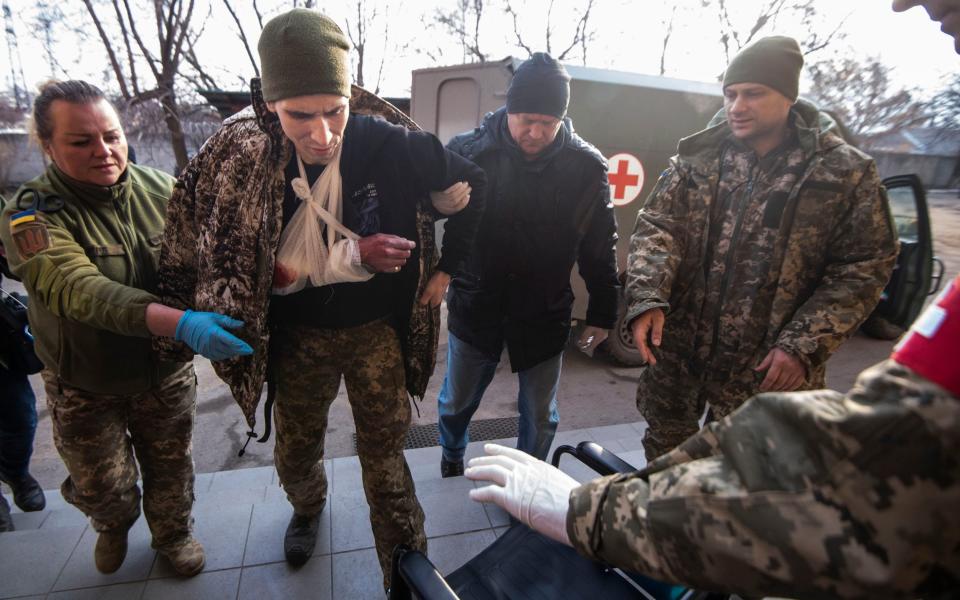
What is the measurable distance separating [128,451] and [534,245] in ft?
5.82

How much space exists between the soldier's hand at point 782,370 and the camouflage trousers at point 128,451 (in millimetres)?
2106

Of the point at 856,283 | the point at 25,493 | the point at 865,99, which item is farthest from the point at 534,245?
the point at 865,99

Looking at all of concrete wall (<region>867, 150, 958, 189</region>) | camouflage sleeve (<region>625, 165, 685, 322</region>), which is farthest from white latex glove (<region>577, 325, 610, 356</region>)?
concrete wall (<region>867, 150, 958, 189</region>)

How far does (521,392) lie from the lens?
91.9 inches

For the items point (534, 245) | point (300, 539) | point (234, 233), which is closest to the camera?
point (234, 233)

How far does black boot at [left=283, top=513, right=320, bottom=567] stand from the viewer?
1.94m

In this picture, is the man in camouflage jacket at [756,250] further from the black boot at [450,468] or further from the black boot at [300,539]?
the black boot at [300,539]

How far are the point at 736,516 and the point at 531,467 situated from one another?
44 cm

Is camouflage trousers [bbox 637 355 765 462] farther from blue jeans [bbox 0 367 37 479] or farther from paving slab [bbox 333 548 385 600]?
blue jeans [bbox 0 367 37 479]

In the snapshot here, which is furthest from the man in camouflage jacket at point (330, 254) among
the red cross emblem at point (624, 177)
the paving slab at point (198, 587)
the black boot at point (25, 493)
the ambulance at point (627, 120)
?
the red cross emblem at point (624, 177)

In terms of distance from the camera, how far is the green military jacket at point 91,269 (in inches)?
55.0

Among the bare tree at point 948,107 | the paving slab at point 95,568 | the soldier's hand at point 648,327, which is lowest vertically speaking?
the paving slab at point 95,568

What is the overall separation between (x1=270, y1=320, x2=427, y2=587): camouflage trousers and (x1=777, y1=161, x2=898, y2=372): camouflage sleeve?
52.5 inches

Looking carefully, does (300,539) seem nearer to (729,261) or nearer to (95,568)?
(95,568)
